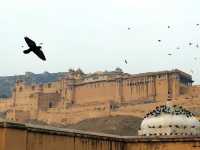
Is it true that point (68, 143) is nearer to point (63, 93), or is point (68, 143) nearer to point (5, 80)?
point (63, 93)

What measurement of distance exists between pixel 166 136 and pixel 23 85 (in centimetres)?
7544

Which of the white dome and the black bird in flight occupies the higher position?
the black bird in flight

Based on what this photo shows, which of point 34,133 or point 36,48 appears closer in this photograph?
point 36,48

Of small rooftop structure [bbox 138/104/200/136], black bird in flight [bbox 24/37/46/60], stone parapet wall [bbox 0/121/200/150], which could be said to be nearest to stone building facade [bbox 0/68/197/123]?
small rooftop structure [bbox 138/104/200/136]

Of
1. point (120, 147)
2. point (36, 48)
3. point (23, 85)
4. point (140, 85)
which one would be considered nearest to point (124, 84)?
point (140, 85)

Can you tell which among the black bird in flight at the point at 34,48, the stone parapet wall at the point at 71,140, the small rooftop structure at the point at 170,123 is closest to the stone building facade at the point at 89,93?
the small rooftop structure at the point at 170,123

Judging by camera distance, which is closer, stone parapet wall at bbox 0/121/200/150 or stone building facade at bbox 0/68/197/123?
stone parapet wall at bbox 0/121/200/150

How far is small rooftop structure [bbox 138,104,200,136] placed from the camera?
20297 millimetres

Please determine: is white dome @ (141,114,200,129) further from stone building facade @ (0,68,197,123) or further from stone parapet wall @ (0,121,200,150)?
stone building facade @ (0,68,197,123)

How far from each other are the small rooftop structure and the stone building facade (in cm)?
5249

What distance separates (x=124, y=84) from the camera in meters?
81.1

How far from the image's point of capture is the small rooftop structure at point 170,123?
20297 mm

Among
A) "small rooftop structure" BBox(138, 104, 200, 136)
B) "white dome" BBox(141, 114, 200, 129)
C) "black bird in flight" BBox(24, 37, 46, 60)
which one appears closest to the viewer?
"black bird in flight" BBox(24, 37, 46, 60)

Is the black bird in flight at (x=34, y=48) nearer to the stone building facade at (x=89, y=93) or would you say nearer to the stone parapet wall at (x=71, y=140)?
the stone parapet wall at (x=71, y=140)
